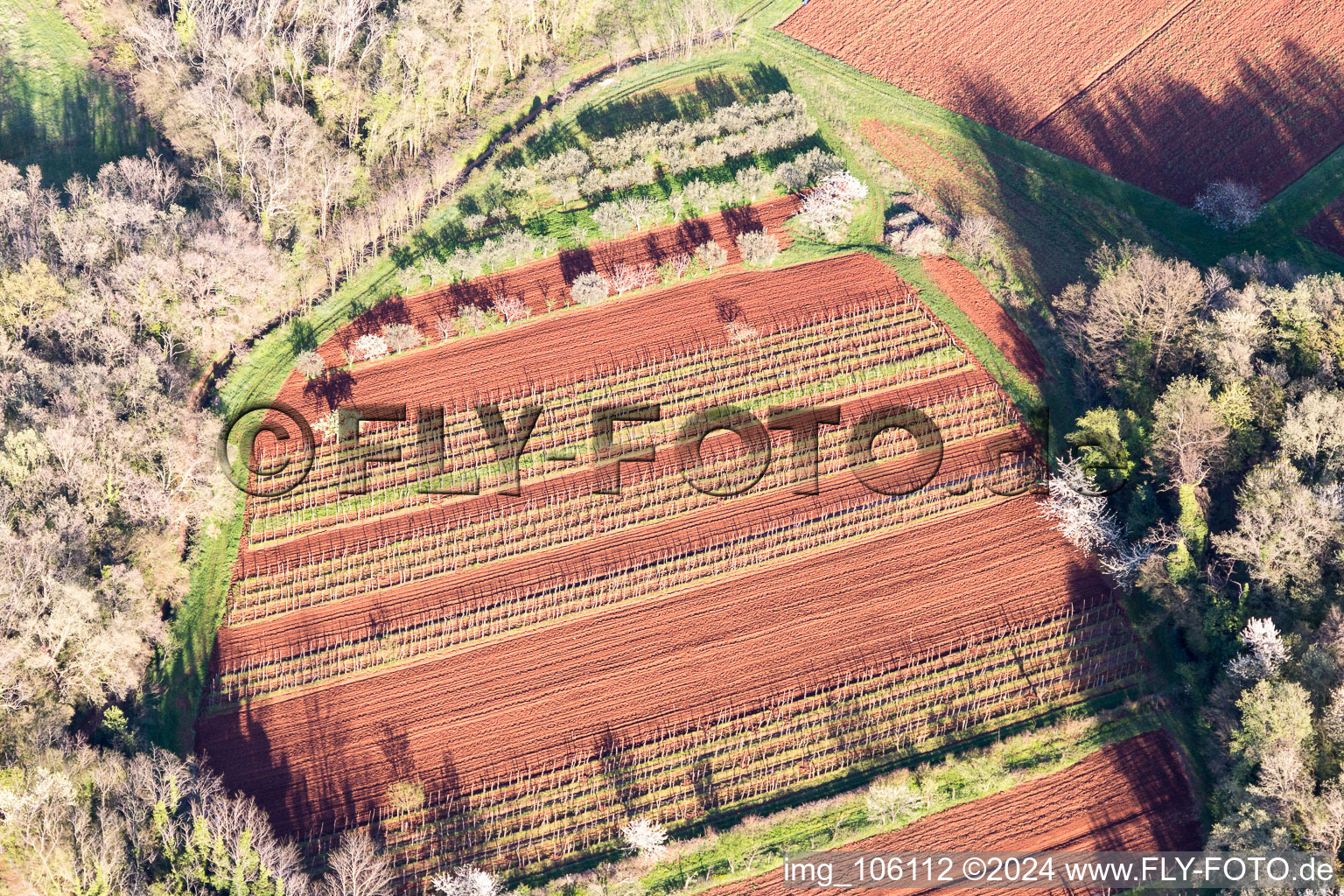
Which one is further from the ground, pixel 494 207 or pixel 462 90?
pixel 462 90

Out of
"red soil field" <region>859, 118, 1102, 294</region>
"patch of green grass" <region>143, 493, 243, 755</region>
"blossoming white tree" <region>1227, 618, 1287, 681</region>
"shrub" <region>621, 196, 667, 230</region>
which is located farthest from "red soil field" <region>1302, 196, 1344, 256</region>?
"patch of green grass" <region>143, 493, 243, 755</region>

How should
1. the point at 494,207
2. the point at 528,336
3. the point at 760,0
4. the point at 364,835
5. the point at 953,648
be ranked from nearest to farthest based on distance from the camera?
the point at 364,835 < the point at 953,648 < the point at 528,336 < the point at 494,207 < the point at 760,0

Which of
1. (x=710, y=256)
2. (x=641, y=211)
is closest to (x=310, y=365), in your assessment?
(x=641, y=211)

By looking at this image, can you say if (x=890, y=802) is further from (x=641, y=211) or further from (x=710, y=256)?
(x=641, y=211)

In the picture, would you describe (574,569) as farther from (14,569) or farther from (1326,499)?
(1326,499)

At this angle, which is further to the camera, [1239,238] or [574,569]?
[1239,238]

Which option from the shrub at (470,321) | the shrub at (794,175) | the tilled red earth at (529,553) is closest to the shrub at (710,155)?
the shrub at (794,175)

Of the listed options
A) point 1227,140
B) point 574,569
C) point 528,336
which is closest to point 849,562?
point 574,569

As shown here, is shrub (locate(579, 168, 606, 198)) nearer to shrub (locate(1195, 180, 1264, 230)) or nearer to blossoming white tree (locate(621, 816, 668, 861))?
shrub (locate(1195, 180, 1264, 230))
